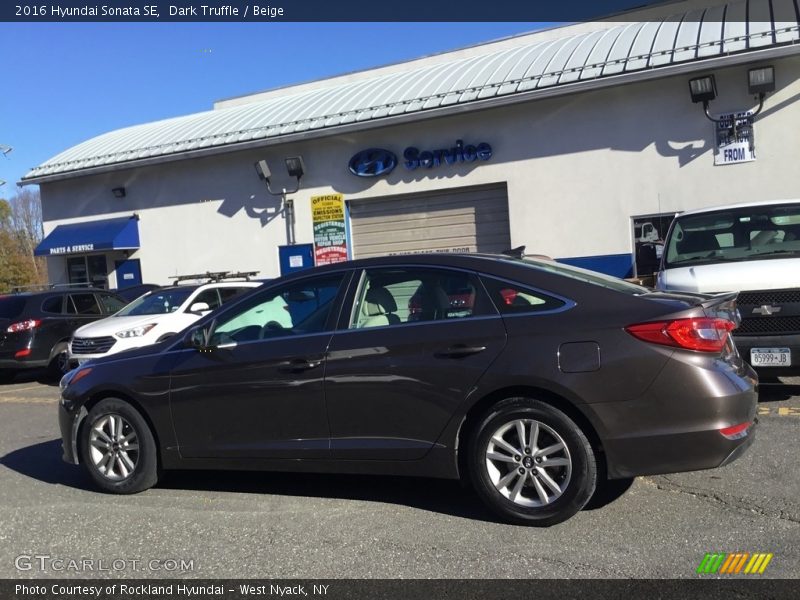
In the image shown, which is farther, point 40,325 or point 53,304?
point 53,304

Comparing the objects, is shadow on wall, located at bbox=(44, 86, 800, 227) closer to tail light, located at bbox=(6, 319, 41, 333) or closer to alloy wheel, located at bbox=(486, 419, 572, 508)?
tail light, located at bbox=(6, 319, 41, 333)

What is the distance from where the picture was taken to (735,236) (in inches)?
316

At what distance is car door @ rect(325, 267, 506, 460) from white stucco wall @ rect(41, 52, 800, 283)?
10219 mm

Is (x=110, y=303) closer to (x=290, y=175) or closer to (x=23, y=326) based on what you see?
(x=23, y=326)

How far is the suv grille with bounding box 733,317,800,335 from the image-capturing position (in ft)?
21.9

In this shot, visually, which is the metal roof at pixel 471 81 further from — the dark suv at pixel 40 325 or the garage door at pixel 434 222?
the dark suv at pixel 40 325

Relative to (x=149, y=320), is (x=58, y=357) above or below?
below

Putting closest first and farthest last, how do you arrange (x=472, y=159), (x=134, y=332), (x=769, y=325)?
(x=769, y=325) < (x=134, y=332) < (x=472, y=159)

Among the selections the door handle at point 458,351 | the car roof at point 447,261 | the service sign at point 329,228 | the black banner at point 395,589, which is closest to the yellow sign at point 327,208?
the service sign at point 329,228

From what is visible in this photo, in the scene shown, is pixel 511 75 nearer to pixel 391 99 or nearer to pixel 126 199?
pixel 391 99

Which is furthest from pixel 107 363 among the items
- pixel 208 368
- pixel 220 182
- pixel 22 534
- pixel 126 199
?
pixel 126 199

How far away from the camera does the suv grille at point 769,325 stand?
6.68m

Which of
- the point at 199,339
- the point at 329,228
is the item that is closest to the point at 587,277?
the point at 199,339

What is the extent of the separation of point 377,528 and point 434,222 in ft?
39.1
